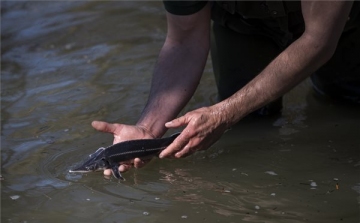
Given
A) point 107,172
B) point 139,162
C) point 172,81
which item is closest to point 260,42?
point 172,81

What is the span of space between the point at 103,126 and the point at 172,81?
59 centimetres

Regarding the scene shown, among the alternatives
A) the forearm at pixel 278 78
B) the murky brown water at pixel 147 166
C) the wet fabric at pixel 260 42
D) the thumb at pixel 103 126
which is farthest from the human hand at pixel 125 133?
the wet fabric at pixel 260 42

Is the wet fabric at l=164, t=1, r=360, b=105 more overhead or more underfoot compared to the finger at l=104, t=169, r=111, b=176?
more overhead

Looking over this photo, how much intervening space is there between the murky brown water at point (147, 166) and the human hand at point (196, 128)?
0.24 m

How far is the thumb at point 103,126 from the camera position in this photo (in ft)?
13.9

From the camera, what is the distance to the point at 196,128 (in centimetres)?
403

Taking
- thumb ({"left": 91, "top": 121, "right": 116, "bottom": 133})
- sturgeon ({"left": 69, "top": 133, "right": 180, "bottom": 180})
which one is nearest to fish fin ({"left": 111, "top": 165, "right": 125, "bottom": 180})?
sturgeon ({"left": 69, "top": 133, "right": 180, "bottom": 180})

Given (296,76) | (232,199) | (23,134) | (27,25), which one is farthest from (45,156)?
(27,25)

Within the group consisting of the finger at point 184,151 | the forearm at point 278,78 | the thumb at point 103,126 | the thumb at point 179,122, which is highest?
the forearm at point 278,78

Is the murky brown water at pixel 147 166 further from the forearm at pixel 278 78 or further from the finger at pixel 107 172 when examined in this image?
the forearm at pixel 278 78

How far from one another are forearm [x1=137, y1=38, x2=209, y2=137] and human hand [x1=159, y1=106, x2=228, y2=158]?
381 millimetres

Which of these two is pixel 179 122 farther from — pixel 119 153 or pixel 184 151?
pixel 119 153

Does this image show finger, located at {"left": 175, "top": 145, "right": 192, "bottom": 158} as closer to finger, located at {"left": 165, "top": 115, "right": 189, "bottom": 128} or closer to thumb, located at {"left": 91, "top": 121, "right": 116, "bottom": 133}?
finger, located at {"left": 165, "top": 115, "right": 189, "bottom": 128}

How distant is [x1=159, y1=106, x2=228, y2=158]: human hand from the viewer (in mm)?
4027
